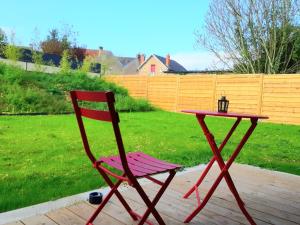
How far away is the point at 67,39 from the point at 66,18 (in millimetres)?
2252

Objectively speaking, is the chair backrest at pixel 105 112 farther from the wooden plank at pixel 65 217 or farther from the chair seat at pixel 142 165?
the wooden plank at pixel 65 217

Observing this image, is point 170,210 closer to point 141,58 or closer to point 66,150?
point 66,150

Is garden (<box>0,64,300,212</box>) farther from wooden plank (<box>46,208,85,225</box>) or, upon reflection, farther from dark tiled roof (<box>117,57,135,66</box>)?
dark tiled roof (<box>117,57,135,66</box>)

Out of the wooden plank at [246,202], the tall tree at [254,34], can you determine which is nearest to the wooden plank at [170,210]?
the wooden plank at [246,202]

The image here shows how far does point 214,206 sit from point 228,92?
1079 centimetres

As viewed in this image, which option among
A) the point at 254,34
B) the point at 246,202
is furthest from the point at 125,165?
the point at 254,34

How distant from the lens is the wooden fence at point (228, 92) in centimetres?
1153

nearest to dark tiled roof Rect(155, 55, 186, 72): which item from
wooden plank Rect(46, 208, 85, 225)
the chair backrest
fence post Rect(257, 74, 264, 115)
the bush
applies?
the bush

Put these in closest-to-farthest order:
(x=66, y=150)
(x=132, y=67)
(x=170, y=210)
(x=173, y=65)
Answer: (x=170, y=210) < (x=66, y=150) < (x=173, y=65) < (x=132, y=67)

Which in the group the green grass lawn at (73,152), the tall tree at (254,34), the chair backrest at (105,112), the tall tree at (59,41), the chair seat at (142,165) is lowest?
the green grass lawn at (73,152)

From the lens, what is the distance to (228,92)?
43.4 feet

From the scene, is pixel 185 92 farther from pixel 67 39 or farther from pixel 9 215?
pixel 67 39

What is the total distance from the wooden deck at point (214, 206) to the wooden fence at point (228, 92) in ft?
27.6

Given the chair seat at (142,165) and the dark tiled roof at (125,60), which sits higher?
the dark tiled roof at (125,60)
